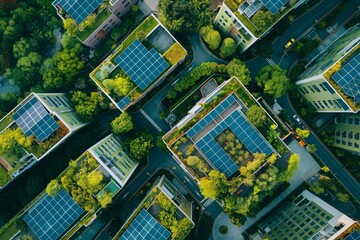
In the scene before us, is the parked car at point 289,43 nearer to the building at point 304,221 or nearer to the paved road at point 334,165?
the paved road at point 334,165

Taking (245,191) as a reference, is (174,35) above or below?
above

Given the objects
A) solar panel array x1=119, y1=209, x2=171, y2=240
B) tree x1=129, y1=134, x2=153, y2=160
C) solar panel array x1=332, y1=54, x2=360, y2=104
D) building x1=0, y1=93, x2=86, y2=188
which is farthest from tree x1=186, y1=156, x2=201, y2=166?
solar panel array x1=332, y1=54, x2=360, y2=104

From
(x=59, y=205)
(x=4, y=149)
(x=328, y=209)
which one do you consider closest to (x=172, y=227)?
(x=59, y=205)

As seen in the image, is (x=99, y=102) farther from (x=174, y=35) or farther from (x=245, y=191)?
(x=245, y=191)

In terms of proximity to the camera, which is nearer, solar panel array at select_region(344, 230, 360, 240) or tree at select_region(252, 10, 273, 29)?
solar panel array at select_region(344, 230, 360, 240)

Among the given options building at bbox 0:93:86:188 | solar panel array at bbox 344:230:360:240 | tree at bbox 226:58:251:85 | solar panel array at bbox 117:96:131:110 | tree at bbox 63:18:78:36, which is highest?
tree at bbox 63:18:78:36

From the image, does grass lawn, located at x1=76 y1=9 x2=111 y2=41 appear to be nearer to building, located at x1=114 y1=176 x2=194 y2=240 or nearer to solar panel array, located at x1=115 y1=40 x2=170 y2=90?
solar panel array, located at x1=115 y1=40 x2=170 y2=90
